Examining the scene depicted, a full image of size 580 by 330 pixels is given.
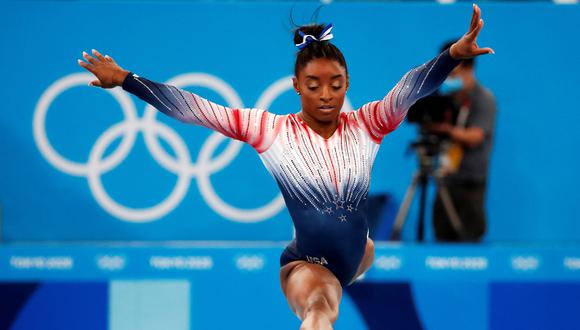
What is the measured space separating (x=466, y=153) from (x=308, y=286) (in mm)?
3219

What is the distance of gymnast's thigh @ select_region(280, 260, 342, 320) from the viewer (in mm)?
3616

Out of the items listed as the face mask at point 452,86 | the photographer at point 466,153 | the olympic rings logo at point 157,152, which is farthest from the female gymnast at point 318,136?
the olympic rings logo at point 157,152

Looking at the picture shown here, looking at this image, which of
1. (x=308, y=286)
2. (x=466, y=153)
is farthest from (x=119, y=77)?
(x=466, y=153)

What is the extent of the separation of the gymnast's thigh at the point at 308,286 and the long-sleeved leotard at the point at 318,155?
87 mm

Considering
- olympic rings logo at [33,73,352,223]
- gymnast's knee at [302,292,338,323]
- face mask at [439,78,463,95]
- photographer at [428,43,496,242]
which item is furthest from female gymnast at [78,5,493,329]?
olympic rings logo at [33,73,352,223]

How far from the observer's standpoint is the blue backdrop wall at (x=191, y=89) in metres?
7.12

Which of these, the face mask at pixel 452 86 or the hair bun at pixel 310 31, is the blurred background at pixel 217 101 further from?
the hair bun at pixel 310 31

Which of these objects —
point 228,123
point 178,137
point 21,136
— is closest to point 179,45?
point 178,137

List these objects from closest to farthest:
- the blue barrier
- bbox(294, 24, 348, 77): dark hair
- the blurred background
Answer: bbox(294, 24, 348, 77): dark hair, the blue barrier, the blurred background

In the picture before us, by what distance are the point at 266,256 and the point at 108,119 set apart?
2.55 metres

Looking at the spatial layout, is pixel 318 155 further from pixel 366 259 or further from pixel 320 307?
pixel 320 307

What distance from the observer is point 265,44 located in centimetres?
723

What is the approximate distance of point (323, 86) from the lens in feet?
12.6

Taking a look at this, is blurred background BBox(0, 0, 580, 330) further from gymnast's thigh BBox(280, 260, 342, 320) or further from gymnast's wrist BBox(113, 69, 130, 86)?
gymnast's wrist BBox(113, 69, 130, 86)
